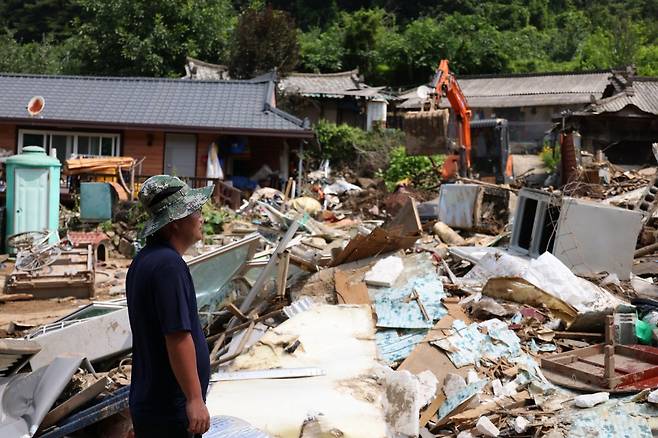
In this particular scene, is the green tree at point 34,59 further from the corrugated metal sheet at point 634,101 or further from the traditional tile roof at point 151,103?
the corrugated metal sheet at point 634,101

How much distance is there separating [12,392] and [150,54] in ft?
87.9

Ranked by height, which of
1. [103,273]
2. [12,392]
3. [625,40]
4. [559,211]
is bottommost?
[103,273]

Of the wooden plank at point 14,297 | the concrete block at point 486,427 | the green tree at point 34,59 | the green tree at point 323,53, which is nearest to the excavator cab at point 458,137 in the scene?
the wooden plank at point 14,297

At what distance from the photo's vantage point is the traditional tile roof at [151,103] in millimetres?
17562

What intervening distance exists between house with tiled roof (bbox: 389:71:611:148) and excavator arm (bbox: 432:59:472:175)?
13996mm

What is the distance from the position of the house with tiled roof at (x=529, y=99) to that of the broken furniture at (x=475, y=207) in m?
16.5

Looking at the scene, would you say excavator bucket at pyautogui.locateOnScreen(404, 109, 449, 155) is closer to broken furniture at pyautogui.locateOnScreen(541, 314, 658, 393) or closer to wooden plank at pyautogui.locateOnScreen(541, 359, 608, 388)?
broken furniture at pyautogui.locateOnScreen(541, 314, 658, 393)

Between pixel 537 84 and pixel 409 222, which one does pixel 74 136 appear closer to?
pixel 409 222

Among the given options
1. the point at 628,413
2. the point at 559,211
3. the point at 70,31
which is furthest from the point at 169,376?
the point at 70,31

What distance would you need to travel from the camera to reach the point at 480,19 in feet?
126

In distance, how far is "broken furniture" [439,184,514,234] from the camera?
35.0 ft

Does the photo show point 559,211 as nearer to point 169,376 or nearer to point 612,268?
point 612,268

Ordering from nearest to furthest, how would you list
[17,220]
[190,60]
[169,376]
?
[169,376], [17,220], [190,60]

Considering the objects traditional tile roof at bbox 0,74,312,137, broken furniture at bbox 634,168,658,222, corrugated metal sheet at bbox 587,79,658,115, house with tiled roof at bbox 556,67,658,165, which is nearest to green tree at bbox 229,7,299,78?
traditional tile roof at bbox 0,74,312,137
